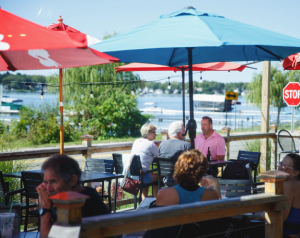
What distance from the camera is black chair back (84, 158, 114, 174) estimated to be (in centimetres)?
494

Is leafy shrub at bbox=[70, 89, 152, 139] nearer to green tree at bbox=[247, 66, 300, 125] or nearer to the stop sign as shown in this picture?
the stop sign

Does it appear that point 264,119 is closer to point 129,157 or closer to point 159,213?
point 129,157

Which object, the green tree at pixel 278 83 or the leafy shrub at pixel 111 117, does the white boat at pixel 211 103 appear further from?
the leafy shrub at pixel 111 117

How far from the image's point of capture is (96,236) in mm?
1661

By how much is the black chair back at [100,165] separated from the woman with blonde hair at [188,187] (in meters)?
2.38

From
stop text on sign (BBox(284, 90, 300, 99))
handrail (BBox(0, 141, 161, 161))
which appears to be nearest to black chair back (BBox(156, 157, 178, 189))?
handrail (BBox(0, 141, 161, 161))

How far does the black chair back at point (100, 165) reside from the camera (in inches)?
194

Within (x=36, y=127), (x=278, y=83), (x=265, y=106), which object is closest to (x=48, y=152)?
(x=265, y=106)

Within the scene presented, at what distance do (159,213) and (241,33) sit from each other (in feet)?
7.11

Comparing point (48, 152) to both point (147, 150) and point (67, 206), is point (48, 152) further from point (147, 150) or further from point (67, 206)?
point (67, 206)

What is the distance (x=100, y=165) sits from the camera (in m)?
5.02

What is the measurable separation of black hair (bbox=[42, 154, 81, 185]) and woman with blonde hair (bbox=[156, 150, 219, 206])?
2.16 feet

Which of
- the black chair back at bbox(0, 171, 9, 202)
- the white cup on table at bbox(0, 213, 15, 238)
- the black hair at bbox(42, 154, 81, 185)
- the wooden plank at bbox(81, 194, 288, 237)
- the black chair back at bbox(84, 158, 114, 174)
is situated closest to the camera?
the wooden plank at bbox(81, 194, 288, 237)

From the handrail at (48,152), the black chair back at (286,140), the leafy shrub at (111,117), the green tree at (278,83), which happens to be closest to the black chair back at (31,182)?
the handrail at (48,152)
